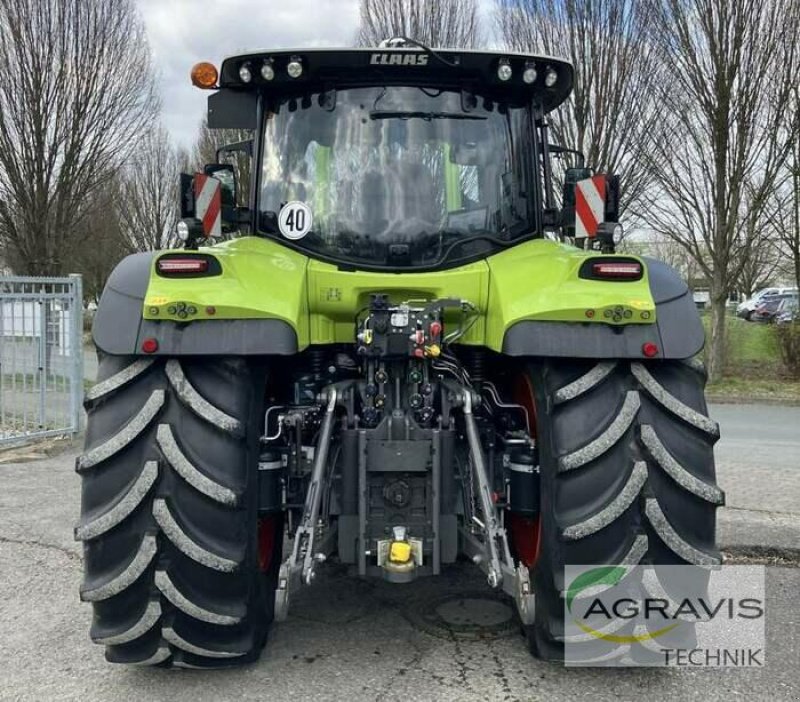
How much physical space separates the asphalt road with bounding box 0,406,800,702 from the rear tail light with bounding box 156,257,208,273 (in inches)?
64.6

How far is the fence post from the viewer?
29.7ft

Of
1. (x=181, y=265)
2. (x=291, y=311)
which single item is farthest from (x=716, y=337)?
(x=181, y=265)

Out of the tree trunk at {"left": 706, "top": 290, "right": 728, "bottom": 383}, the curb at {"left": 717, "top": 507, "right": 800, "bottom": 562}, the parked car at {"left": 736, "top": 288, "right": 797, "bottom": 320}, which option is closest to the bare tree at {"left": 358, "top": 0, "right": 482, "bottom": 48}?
the tree trunk at {"left": 706, "top": 290, "right": 728, "bottom": 383}

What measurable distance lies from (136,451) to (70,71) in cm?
1182

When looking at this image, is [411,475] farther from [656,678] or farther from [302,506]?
[656,678]

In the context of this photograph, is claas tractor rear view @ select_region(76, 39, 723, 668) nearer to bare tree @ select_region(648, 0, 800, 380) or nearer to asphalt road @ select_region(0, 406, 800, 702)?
asphalt road @ select_region(0, 406, 800, 702)

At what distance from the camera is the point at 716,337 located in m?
14.7

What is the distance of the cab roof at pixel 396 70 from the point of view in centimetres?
354

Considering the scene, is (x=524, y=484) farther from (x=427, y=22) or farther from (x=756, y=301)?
(x=756, y=301)

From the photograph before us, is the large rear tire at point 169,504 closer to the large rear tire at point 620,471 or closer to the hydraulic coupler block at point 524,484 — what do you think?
the hydraulic coupler block at point 524,484

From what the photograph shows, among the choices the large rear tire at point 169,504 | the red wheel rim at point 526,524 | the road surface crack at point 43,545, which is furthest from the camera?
the road surface crack at point 43,545

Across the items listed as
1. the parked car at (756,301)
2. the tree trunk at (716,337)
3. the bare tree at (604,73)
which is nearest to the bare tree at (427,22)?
the bare tree at (604,73)

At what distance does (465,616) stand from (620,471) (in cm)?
134

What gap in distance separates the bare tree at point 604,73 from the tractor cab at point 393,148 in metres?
9.99
